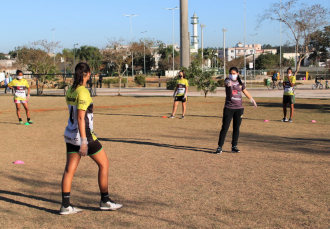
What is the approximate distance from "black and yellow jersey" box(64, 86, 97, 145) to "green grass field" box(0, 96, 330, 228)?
0.98 meters

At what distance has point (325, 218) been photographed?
437cm

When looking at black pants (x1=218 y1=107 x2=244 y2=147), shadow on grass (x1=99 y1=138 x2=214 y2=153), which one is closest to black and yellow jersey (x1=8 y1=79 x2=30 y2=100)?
shadow on grass (x1=99 y1=138 x2=214 y2=153)

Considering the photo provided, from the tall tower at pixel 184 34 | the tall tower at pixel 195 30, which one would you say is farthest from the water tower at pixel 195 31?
the tall tower at pixel 184 34

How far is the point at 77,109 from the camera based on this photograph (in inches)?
174

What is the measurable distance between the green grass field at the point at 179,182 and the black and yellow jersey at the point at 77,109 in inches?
38.4

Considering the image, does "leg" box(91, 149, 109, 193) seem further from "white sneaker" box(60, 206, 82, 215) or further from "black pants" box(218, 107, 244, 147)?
"black pants" box(218, 107, 244, 147)

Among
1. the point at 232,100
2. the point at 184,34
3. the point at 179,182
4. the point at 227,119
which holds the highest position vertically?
the point at 184,34

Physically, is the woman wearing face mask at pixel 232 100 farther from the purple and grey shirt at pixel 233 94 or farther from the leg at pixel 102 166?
the leg at pixel 102 166

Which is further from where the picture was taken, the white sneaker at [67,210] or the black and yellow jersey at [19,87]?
the black and yellow jersey at [19,87]

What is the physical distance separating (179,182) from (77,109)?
233 cm

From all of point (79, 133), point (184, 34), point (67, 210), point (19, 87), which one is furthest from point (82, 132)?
point (184, 34)

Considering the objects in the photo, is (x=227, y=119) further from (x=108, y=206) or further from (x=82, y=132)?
(x=82, y=132)

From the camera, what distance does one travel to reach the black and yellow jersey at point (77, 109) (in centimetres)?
438

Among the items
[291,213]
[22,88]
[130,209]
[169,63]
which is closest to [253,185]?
[291,213]
